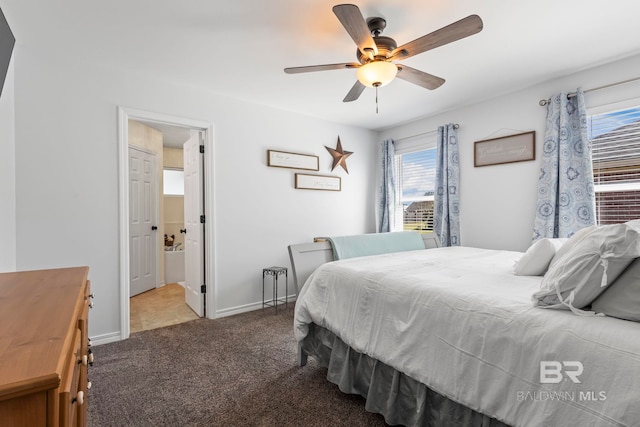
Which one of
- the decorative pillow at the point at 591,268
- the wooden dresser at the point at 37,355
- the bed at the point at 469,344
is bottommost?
the bed at the point at 469,344

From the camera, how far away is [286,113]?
3.88 m

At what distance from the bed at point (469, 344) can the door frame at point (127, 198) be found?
1.57 m

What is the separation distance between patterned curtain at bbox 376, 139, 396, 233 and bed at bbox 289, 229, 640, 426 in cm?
246

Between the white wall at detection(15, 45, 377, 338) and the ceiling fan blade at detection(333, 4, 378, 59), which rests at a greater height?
the ceiling fan blade at detection(333, 4, 378, 59)

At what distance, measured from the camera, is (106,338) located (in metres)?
2.67

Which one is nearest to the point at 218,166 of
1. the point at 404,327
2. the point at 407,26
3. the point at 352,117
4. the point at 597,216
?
the point at 352,117

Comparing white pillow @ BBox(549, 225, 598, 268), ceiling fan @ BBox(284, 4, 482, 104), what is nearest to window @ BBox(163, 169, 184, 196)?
ceiling fan @ BBox(284, 4, 482, 104)

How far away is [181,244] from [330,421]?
4898mm

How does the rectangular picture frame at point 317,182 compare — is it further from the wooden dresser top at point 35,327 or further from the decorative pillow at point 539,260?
the wooden dresser top at point 35,327

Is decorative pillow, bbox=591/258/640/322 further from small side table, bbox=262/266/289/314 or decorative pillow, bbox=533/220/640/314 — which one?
small side table, bbox=262/266/289/314

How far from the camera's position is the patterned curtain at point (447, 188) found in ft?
12.4

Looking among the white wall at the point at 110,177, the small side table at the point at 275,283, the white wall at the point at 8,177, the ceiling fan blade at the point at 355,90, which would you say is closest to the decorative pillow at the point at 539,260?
the ceiling fan blade at the point at 355,90

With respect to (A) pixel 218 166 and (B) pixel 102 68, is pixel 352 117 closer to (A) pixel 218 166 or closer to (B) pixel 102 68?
(A) pixel 218 166

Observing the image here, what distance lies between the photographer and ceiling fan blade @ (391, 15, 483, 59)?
5.28 ft
